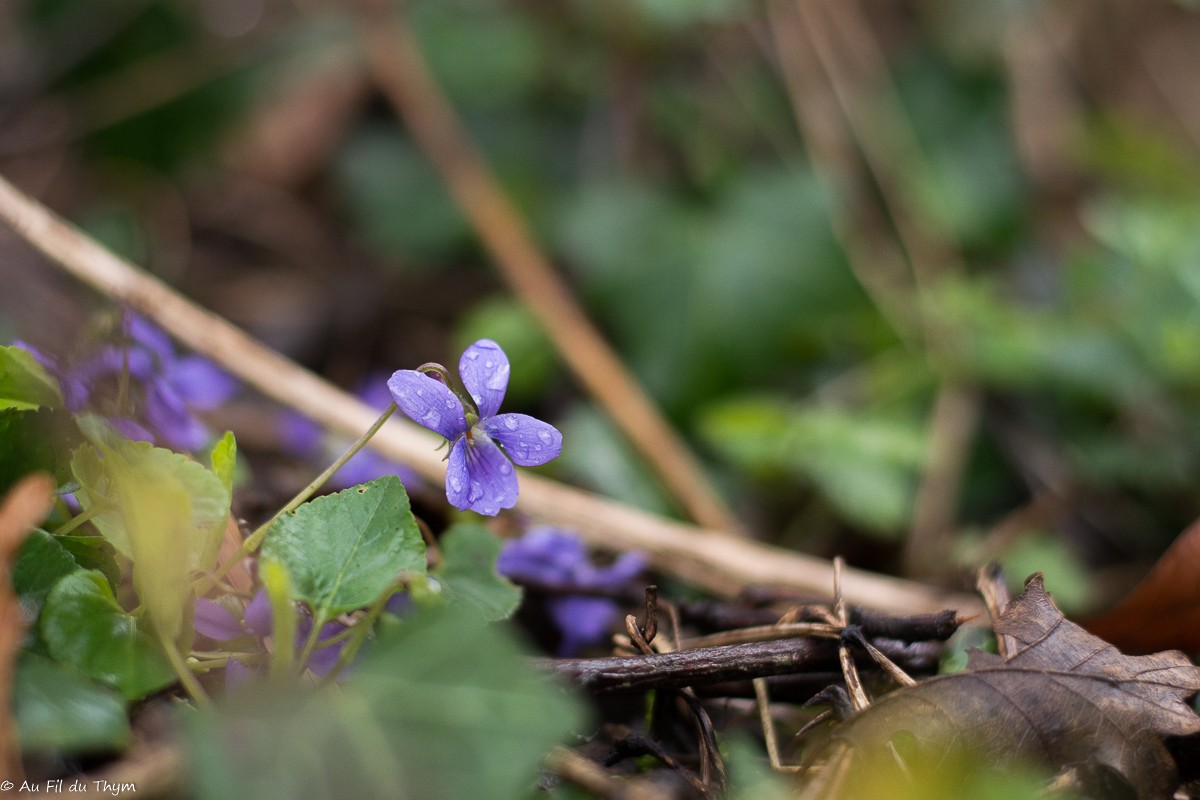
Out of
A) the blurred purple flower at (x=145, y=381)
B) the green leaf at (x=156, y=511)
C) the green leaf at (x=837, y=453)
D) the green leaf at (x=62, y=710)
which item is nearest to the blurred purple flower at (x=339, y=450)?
the blurred purple flower at (x=145, y=381)

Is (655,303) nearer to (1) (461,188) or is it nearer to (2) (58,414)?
(1) (461,188)

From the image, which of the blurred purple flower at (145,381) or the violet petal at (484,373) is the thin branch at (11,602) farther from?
the violet petal at (484,373)

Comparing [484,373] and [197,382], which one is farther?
[197,382]

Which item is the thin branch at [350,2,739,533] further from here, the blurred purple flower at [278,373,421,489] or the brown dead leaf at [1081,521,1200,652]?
the brown dead leaf at [1081,521,1200,652]

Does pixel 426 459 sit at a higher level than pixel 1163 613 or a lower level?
higher

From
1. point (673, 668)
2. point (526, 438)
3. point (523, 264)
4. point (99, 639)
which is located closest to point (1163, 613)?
point (673, 668)

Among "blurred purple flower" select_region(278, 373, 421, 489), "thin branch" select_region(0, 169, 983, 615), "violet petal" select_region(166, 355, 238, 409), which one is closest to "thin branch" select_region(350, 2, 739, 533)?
"thin branch" select_region(0, 169, 983, 615)

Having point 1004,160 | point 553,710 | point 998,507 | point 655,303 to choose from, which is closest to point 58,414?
point 553,710

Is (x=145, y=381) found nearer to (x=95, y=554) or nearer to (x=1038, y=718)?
(x=95, y=554)
